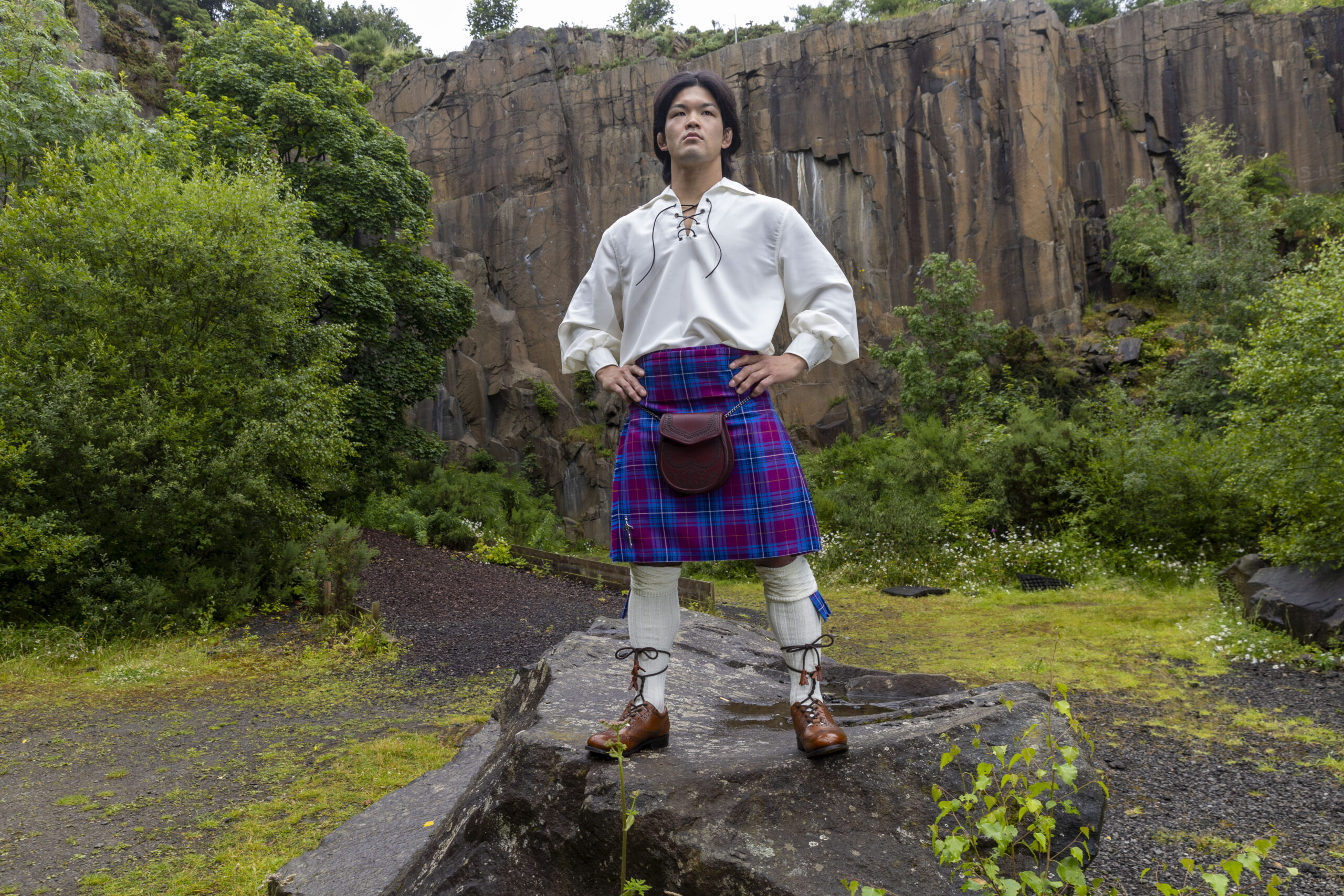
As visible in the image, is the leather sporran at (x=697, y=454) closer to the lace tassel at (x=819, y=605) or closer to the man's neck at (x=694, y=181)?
the lace tassel at (x=819, y=605)

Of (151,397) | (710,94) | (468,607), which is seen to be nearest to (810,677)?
(710,94)

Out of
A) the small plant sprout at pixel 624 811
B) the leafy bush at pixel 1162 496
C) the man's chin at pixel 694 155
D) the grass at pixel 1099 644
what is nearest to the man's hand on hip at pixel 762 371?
the man's chin at pixel 694 155

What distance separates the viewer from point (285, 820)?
3.68m

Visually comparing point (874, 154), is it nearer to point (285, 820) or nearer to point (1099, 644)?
point (1099, 644)

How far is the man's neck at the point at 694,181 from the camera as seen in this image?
2.78 metres

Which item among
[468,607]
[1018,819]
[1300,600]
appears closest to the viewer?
[1018,819]

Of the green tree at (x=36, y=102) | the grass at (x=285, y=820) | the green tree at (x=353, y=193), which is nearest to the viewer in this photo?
the grass at (x=285, y=820)

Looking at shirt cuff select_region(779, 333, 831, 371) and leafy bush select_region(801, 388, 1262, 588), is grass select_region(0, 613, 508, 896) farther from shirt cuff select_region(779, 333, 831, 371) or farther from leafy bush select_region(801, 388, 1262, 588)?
leafy bush select_region(801, 388, 1262, 588)

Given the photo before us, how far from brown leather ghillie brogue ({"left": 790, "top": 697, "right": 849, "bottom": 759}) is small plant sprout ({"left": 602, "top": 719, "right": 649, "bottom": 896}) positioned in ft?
1.64

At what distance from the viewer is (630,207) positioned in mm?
24703

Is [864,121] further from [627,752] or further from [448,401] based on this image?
[627,752]

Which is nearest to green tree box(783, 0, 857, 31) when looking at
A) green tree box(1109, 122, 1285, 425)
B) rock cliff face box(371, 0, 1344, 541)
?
rock cliff face box(371, 0, 1344, 541)

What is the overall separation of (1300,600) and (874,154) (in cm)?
2012

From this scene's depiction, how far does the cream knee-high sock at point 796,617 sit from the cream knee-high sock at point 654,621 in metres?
0.31
